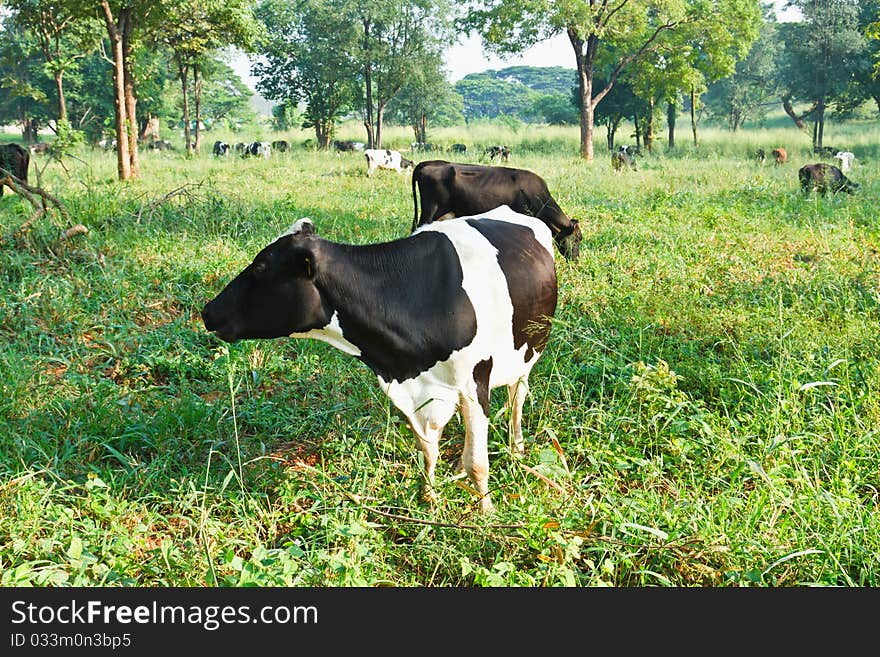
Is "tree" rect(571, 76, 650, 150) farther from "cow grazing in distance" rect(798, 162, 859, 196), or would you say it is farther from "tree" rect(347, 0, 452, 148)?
"cow grazing in distance" rect(798, 162, 859, 196)

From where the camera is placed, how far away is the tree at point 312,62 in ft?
105

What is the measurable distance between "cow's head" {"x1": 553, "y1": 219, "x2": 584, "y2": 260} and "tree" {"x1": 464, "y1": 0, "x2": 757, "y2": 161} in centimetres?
1660

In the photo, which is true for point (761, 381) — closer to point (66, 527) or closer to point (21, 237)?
point (66, 527)

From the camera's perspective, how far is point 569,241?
7.29 metres

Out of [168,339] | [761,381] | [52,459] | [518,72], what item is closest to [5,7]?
[168,339]

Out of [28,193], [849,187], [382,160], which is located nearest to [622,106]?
[382,160]

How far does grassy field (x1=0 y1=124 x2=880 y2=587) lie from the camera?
9.05 feet

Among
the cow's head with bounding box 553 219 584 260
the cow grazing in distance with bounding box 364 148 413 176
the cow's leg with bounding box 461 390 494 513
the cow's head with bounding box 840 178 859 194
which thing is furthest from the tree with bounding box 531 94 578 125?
the cow's leg with bounding box 461 390 494 513

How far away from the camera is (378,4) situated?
3098cm

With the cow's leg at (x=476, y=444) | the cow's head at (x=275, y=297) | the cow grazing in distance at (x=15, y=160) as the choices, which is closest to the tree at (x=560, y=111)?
the cow grazing in distance at (x=15, y=160)

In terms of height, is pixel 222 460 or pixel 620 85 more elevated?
pixel 620 85

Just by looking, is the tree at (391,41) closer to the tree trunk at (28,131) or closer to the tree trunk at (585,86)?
the tree trunk at (585,86)

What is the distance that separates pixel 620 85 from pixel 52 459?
32766 millimetres

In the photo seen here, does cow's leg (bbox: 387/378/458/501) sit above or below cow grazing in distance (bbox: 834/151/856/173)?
below
